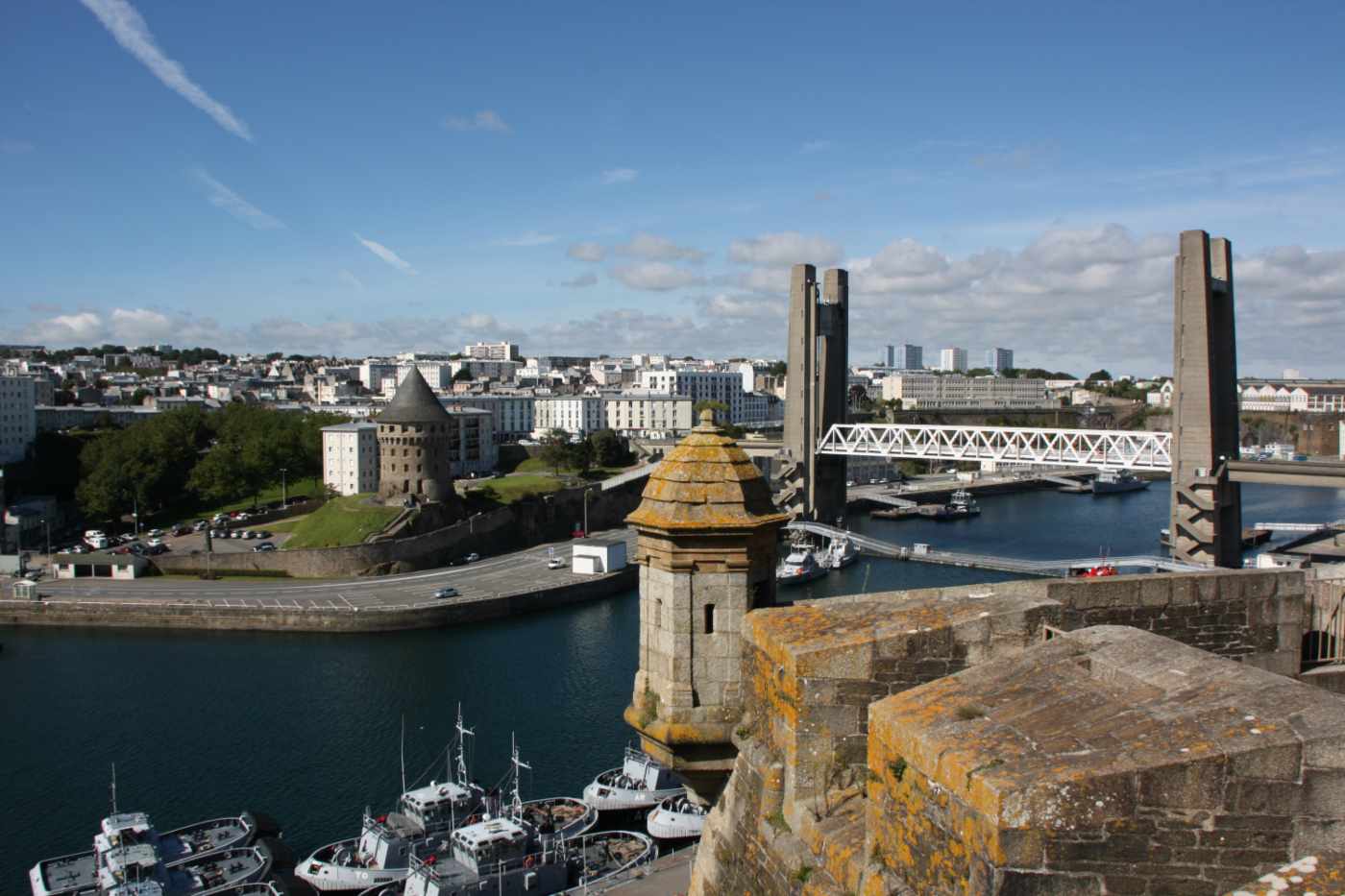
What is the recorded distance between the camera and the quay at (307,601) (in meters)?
26.0

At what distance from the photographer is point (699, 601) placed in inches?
177

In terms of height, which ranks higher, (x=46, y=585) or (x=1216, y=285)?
(x=1216, y=285)

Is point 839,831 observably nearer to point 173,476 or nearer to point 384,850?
point 384,850

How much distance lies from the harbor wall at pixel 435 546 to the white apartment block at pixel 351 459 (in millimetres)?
6760

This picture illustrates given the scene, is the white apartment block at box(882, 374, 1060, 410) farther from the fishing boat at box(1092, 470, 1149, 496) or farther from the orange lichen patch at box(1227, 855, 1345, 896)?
the orange lichen patch at box(1227, 855, 1345, 896)

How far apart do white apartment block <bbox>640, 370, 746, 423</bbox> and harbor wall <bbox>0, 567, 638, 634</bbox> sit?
44716mm

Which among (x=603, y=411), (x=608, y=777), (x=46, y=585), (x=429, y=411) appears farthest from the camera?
(x=603, y=411)

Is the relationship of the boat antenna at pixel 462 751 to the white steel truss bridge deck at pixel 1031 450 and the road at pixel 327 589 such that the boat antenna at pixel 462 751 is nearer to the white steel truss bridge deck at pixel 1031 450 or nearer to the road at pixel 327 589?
the road at pixel 327 589

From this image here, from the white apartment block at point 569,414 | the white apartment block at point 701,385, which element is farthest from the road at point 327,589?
the white apartment block at point 701,385

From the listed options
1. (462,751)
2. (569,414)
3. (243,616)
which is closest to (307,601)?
(243,616)

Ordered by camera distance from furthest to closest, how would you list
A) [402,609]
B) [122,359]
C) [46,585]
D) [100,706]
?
[122,359]
[46,585]
[402,609]
[100,706]

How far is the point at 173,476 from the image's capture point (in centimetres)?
4188

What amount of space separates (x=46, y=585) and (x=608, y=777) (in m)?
21.2

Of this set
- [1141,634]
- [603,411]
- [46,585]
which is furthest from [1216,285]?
[603,411]
